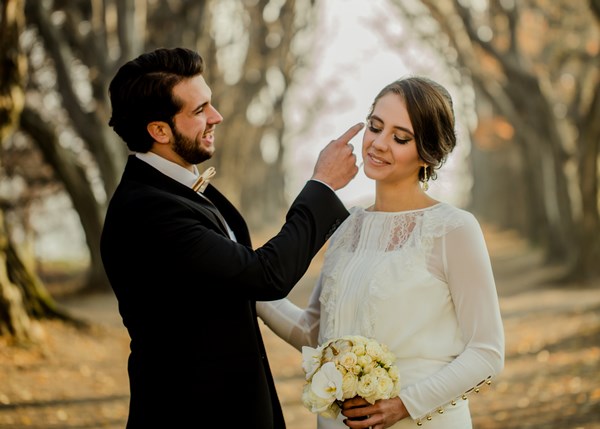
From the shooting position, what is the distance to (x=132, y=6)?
13102mm

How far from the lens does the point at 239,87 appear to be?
969 inches

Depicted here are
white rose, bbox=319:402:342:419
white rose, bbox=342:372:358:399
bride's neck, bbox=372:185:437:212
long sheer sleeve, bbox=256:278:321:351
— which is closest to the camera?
white rose, bbox=342:372:358:399

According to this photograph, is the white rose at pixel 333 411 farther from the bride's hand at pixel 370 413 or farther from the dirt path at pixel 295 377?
the dirt path at pixel 295 377

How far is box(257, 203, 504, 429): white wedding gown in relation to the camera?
3.28m

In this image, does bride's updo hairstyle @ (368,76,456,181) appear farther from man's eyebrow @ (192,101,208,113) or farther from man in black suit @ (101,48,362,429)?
man's eyebrow @ (192,101,208,113)

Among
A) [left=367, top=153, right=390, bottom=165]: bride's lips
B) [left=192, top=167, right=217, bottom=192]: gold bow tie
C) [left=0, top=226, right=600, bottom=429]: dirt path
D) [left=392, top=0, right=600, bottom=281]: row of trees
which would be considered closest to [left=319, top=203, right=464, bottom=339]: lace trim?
[left=367, top=153, right=390, bottom=165]: bride's lips

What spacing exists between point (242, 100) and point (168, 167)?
75.4 feet

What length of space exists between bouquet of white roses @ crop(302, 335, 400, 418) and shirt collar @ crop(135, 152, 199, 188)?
0.93m

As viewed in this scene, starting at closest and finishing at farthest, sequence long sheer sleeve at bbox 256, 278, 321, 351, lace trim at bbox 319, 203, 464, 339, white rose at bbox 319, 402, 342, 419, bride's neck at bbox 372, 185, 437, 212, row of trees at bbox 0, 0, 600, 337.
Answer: white rose at bbox 319, 402, 342, 419 < lace trim at bbox 319, 203, 464, 339 < bride's neck at bbox 372, 185, 437, 212 < long sheer sleeve at bbox 256, 278, 321, 351 < row of trees at bbox 0, 0, 600, 337

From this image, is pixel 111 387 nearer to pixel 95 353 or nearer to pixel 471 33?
pixel 95 353

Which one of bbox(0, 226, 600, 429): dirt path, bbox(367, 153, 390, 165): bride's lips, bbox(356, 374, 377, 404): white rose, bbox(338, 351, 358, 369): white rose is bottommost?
bbox(0, 226, 600, 429): dirt path

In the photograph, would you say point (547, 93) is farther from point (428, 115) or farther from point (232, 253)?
point (232, 253)

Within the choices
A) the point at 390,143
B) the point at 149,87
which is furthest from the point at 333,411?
the point at 149,87

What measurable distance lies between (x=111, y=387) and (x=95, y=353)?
185 centimetres
